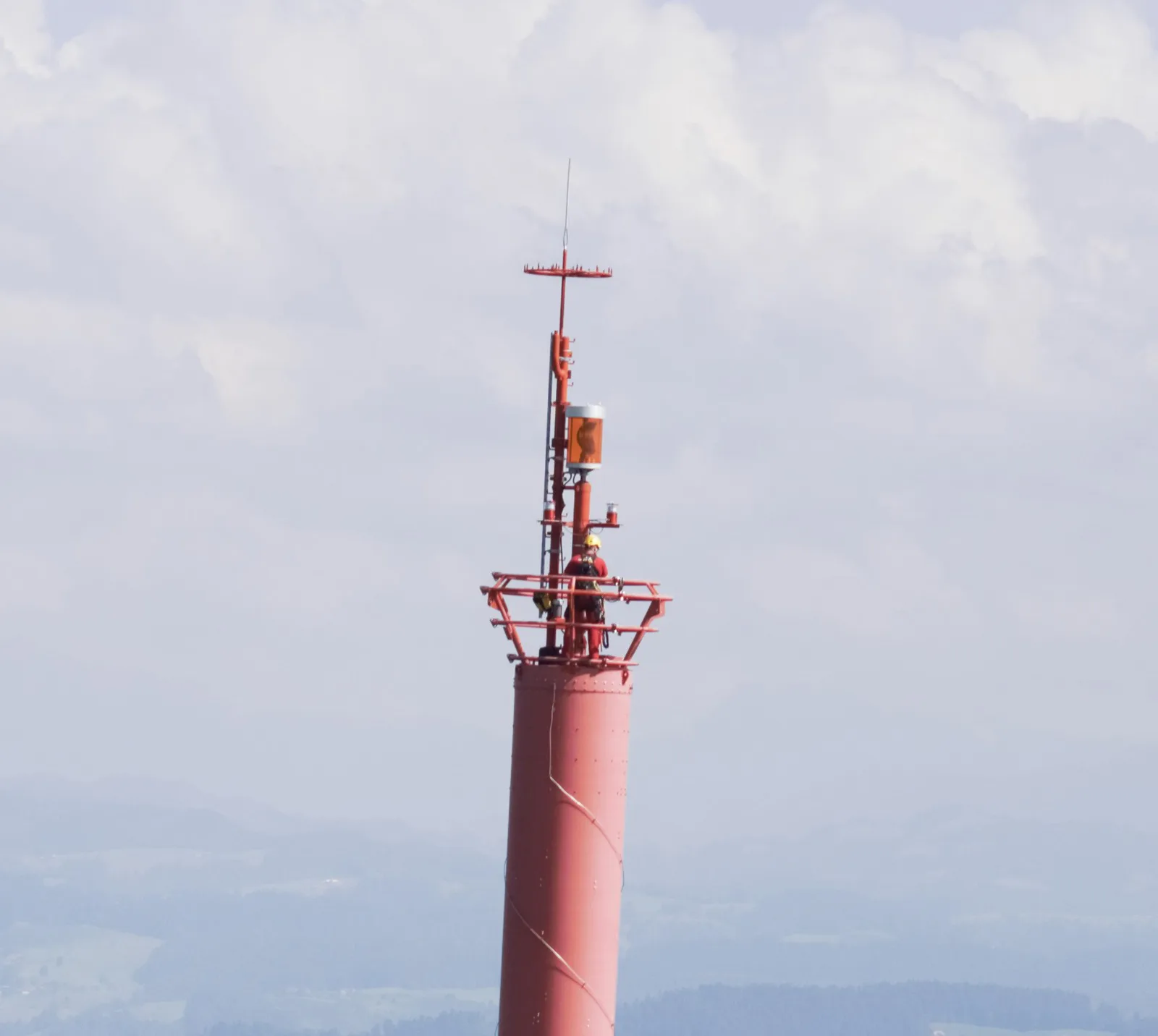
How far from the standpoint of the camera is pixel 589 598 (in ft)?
99.6

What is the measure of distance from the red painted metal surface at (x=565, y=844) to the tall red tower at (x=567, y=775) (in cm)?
1

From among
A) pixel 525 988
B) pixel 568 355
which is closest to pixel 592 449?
pixel 568 355

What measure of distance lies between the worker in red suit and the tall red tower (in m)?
0.02

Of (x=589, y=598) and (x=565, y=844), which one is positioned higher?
(x=589, y=598)

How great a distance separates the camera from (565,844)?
30.7 meters

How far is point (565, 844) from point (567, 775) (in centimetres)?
85

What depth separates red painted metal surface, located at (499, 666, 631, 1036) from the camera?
3056cm

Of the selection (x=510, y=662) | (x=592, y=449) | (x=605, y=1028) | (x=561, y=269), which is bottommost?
(x=605, y=1028)

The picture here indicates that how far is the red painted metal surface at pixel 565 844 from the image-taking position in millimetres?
30562

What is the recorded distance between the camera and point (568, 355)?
3098 cm

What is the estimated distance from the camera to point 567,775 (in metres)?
30.6

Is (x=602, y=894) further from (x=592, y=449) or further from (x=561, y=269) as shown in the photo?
(x=561, y=269)

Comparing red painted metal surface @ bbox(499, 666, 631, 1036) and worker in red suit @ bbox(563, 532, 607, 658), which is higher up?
worker in red suit @ bbox(563, 532, 607, 658)

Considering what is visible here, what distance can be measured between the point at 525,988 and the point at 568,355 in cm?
778
